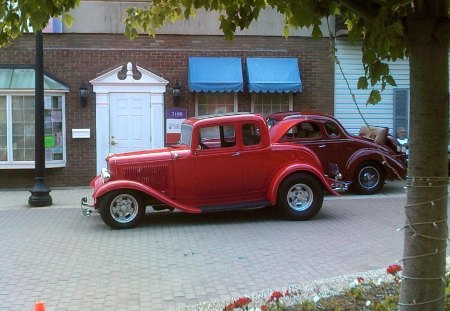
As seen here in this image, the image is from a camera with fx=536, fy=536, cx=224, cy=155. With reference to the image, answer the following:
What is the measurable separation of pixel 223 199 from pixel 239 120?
139 cm

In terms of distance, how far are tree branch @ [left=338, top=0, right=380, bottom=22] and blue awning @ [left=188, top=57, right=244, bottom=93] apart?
409 inches

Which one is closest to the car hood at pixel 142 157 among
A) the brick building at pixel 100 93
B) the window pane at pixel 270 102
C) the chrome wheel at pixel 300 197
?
the chrome wheel at pixel 300 197

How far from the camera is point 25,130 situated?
13438 millimetres

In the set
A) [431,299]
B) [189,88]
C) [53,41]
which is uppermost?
[53,41]

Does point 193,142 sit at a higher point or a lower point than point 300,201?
higher

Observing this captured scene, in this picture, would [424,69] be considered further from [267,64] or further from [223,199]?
[267,64]

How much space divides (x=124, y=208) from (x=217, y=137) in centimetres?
198

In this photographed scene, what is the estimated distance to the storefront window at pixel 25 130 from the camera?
43.7 ft

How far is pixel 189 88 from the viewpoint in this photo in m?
13.5

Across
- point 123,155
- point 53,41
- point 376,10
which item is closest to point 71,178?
point 53,41

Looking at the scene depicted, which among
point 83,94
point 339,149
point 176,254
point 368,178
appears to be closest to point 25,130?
point 83,94

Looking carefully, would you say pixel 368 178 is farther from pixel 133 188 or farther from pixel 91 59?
pixel 91 59

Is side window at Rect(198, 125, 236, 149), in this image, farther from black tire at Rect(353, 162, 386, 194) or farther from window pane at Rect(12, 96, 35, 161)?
window pane at Rect(12, 96, 35, 161)

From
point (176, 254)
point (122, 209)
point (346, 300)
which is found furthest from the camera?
point (122, 209)
